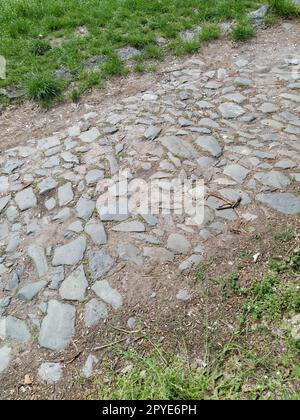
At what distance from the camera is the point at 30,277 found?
151 inches

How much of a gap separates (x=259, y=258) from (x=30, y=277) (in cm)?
188

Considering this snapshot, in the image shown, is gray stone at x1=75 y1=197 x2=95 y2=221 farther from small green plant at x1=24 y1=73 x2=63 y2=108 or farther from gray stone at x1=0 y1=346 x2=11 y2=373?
small green plant at x1=24 y1=73 x2=63 y2=108

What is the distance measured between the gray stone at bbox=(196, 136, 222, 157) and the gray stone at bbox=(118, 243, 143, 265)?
1.51 m

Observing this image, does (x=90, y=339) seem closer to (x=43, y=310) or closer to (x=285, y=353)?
(x=43, y=310)

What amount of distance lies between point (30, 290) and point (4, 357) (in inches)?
23.2

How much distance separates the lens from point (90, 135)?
5363 millimetres

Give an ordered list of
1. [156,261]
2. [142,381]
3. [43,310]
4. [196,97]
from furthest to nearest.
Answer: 1. [196,97]
2. [156,261]
3. [43,310]
4. [142,381]

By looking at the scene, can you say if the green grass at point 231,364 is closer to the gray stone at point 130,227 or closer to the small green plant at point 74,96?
the gray stone at point 130,227

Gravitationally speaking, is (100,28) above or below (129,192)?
above

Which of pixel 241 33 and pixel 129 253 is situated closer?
pixel 129 253

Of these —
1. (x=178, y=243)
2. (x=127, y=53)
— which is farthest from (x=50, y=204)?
(x=127, y=53)

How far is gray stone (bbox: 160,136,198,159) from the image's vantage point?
4.84 m

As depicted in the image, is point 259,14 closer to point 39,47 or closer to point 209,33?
point 209,33

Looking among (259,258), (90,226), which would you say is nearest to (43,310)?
(90,226)
